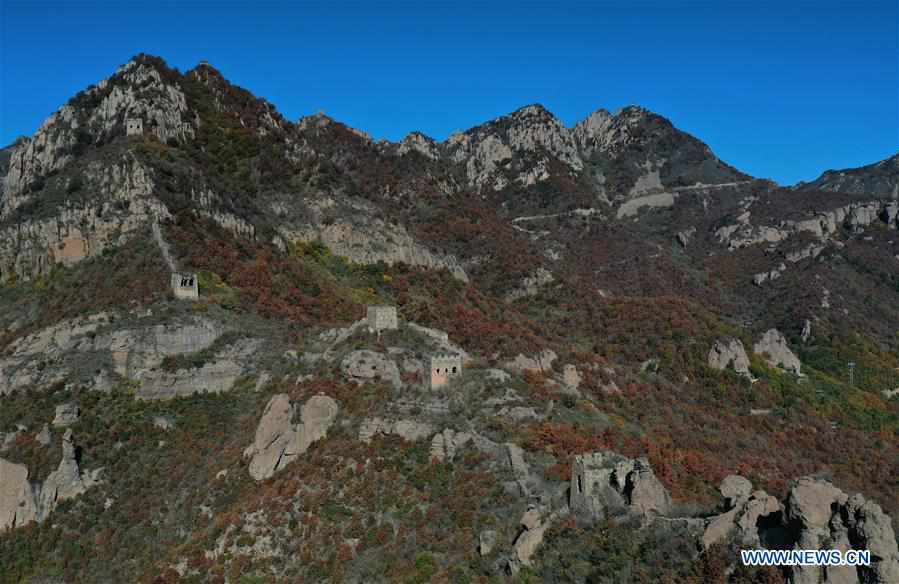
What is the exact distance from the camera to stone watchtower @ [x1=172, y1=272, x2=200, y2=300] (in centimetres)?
7806

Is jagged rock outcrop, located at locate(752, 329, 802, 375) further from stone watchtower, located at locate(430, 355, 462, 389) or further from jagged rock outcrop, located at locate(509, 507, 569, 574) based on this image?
jagged rock outcrop, located at locate(509, 507, 569, 574)

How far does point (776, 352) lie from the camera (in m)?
130

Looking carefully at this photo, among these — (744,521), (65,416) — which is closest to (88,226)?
(65,416)

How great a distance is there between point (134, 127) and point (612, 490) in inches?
3234

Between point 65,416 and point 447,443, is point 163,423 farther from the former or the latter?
point 447,443

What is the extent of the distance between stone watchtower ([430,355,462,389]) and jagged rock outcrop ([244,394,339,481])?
6.89 m

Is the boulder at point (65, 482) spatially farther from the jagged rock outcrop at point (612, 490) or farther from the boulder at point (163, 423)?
the jagged rock outcrop at point (612, 490)

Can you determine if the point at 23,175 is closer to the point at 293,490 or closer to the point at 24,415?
the point at 24,415

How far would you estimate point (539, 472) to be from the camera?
4950 centimetres

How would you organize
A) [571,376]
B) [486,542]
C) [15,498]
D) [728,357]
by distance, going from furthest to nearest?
1. [728,357]
2. [571,376]
3. [15,498]
4. [486,542]

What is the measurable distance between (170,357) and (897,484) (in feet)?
229

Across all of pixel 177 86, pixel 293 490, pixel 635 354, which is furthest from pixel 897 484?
pixel 177 86

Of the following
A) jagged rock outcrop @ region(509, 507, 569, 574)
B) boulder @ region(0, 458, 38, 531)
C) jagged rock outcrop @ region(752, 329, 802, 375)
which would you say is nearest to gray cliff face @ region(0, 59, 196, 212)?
boulder @ region(0, 458, 38, 531)

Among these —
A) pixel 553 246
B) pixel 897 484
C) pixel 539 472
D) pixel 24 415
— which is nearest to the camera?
pixel 539 472
